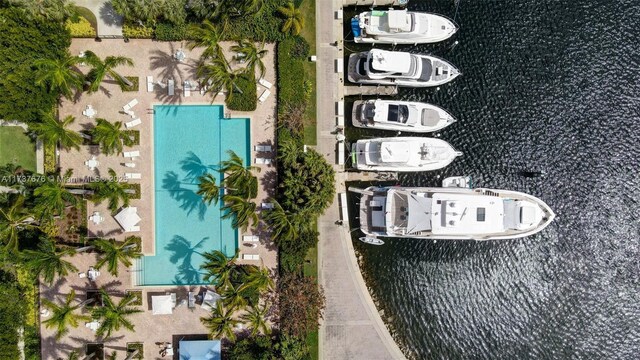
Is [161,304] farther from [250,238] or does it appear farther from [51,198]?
[51,198]

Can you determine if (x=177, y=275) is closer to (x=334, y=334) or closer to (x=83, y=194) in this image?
(x=83, y=194)

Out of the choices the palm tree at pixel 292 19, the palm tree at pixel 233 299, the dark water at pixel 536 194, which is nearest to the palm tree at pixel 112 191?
the palm tree at pixel 233 299

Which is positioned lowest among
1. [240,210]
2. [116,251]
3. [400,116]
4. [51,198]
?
[116,251]

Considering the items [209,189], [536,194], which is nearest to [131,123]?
[209,189]

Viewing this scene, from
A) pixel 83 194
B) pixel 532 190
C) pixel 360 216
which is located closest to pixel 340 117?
pixel 360 216

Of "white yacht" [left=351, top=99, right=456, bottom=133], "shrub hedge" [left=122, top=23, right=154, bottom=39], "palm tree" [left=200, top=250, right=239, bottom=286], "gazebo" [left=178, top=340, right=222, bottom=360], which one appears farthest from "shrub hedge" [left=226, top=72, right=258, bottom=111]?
"gazebo" [left=178, top=340, right=222, bottom=360]
